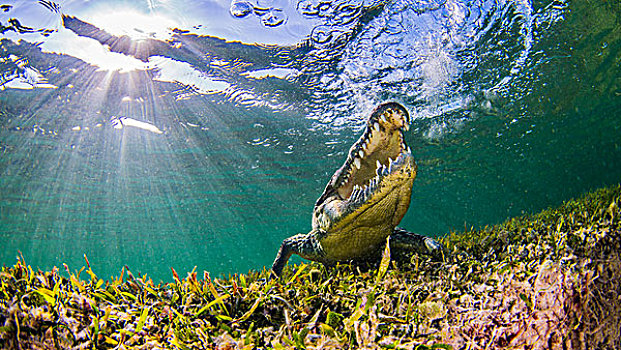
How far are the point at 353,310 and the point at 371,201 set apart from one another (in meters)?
1.24

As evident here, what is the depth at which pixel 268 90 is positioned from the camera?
1177 centimetres

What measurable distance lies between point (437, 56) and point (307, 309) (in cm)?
1143

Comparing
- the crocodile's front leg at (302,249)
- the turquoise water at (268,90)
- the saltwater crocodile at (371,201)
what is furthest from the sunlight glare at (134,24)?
the saltwater crocodile at (371,201)

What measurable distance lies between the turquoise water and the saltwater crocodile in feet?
6.55

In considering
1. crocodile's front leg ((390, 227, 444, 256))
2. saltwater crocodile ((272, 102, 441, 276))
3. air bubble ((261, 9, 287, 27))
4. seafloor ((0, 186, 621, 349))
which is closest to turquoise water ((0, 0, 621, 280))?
air bubble ((261, 9, 287, 27))

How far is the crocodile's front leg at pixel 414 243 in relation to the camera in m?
3.18

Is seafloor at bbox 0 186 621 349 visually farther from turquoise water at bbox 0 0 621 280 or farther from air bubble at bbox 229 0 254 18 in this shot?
air bubble at bbox 229 0 254 18

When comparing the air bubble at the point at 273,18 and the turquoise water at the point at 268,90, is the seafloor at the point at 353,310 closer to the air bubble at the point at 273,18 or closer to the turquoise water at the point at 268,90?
the turquoise water at the point at 268,90

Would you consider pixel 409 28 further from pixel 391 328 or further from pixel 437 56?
pixel 391 328

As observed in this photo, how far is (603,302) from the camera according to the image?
1.76m

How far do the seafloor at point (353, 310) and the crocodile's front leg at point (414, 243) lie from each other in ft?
2.87

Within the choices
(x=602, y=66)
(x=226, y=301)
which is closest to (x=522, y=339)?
(x=226, y=301)

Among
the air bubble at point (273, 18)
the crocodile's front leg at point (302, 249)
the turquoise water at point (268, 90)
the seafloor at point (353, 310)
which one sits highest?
the air bubble at point (273, 18)

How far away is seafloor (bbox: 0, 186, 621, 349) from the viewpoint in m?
1.42
